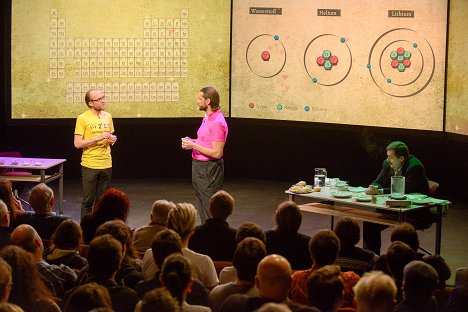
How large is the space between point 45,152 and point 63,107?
1216 mm

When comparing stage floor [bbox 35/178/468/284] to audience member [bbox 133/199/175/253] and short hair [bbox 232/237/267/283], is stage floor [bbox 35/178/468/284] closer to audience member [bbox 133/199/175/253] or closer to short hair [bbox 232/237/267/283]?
audience member [bbox 133/199/175/253]

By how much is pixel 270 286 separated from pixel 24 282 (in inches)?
49.2

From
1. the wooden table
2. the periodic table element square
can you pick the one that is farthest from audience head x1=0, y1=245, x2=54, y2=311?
the periodic table element square

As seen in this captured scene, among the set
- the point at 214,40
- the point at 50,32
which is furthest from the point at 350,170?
the point at 50,32

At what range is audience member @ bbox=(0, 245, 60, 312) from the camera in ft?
13.5

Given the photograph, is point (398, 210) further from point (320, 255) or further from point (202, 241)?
point (320, 255)

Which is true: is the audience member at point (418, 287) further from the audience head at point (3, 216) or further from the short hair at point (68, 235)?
the audience head at point (3, 216)

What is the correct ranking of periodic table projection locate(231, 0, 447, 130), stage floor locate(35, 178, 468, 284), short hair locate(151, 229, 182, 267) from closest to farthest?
short hair locate(151, 229, 182, 267) < stage floor locate(35, 178, 468, 284) < periodic table projection locate(231, 0, 447, 130)

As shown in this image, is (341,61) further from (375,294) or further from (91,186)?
(375,294)

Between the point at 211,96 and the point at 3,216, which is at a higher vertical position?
the point at 211,96

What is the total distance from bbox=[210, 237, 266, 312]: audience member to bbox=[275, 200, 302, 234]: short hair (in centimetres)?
126

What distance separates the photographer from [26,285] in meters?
4.17

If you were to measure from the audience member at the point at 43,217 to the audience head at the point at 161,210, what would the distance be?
81 centimetres

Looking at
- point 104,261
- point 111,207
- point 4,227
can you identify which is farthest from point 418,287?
point 4,227
